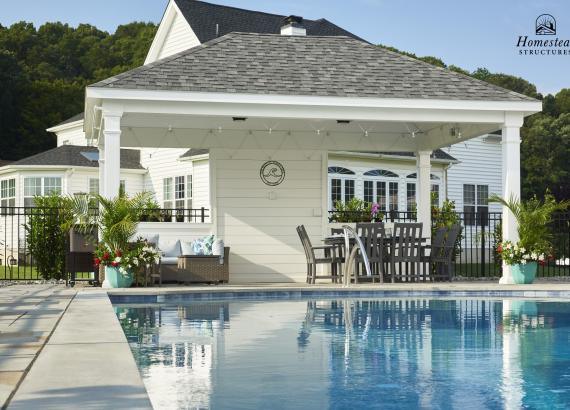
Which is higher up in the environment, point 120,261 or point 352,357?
point 120,261

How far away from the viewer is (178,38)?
26531mm

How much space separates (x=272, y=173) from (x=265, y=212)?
76cm

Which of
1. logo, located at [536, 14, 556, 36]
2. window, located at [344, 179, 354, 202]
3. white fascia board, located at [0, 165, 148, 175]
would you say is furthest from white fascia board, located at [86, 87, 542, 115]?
logo, located at [536, 14, 556, 36]

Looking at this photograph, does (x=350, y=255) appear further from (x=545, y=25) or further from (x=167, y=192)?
(x=545, y=25)

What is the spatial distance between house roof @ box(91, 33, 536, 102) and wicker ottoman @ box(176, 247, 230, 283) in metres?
2.84

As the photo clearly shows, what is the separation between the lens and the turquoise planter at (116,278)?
12453 millimetres

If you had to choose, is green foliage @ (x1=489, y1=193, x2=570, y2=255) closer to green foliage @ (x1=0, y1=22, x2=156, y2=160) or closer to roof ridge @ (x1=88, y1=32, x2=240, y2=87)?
roof ridge @ (x1=88, y1=32, x2=240, y2=87)

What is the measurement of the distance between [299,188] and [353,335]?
28.4 ft

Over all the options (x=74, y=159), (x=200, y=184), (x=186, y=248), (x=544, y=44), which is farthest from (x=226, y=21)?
(x=544, y=44)

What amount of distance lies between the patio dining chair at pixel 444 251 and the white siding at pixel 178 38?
41.5ft

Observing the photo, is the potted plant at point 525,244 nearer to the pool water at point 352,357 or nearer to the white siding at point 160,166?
the pool water at point 352,357

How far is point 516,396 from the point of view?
455 centimetres

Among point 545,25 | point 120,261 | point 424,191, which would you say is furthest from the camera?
point 545,25

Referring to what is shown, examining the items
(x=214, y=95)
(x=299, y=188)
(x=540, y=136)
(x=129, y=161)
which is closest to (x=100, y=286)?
(x=214, y=95)
